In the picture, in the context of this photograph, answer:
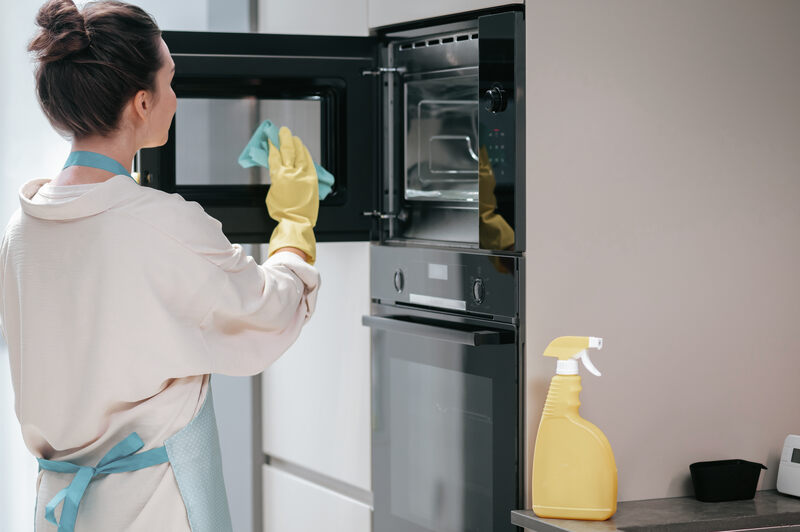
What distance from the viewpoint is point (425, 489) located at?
6.06 ft

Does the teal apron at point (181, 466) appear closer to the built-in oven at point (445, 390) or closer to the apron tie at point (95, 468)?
the apron tie at point (95, 468)

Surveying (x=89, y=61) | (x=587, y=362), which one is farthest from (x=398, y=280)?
(x=89, y=61)

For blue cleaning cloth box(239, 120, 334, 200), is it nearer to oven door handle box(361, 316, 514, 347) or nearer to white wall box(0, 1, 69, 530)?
oven door handle box(361, 316, 514, 347)

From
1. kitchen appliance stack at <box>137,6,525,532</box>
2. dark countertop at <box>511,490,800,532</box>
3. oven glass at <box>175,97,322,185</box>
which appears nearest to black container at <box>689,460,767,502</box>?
dark countertop at <box>511,490,800,532</box>

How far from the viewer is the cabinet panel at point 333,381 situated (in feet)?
6.69

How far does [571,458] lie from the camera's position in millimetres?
1529

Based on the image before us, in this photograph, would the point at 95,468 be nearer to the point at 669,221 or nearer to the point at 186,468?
the point at 186,468

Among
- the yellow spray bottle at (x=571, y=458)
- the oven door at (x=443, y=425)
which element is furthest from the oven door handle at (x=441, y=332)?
the yellow spray bottle at (x=571, y=458)

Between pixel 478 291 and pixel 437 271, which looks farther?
pixel 437 271

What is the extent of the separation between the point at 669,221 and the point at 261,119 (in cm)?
73

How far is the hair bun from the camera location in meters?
1.34

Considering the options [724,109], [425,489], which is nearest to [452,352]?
[425,489]

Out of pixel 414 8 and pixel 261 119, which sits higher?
pixel 414 8

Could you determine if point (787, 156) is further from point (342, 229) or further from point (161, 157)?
point (161, 157)
